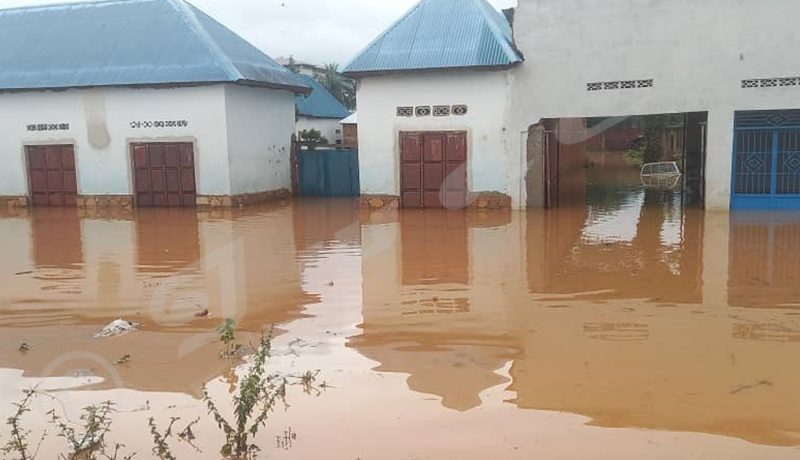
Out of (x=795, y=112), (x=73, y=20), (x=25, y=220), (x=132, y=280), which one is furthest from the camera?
(x=73, y=20)

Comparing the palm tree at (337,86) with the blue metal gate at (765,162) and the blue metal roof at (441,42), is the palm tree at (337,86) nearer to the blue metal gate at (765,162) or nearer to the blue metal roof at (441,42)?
the blue metal roof at (441,42)

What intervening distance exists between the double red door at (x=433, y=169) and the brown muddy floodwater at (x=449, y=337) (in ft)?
14.0

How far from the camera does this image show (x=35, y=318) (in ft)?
24.6

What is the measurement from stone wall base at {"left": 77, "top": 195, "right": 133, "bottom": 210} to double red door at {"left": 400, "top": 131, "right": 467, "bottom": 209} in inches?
326

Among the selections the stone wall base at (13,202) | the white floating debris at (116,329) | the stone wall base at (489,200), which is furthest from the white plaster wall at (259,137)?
the white floating debris at (116,329)

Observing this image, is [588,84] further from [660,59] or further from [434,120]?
[434,120]

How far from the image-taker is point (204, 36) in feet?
65.2

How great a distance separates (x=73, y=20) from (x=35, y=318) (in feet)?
56.5

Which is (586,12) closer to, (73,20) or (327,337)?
(327,337)

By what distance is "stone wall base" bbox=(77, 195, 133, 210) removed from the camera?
19844 mm

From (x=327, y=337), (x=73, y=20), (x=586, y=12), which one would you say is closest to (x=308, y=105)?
(x=73, y=20)

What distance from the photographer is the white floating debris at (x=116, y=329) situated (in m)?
6.79

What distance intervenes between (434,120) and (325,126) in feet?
68.5

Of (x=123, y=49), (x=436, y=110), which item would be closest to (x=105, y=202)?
(x=123, y=49)
